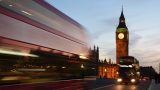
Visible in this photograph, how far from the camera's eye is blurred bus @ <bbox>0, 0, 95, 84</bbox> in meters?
5.91

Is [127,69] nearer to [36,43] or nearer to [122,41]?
[36,43]

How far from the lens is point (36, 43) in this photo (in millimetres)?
7027

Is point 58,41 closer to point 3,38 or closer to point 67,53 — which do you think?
point 67,53

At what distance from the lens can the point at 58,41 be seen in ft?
27.2

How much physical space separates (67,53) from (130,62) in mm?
24131

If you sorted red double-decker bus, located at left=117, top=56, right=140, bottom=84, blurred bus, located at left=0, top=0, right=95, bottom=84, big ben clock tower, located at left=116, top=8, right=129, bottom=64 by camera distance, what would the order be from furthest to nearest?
1. big ben clock tower, located at left=116, top=8, right=129, bottom=64
2. red double-decker bus, located at left=117, top=56, right=140, bottom=84
3. blurred bus, located at left=0, top=0, right=95, bottom=84

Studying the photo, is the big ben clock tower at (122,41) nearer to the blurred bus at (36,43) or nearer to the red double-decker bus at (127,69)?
the red double-decker bus at (127,69)

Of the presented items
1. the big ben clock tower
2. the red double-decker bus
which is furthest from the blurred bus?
the big ben clock tower

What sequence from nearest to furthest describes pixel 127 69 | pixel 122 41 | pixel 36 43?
pixel 36 43 < pixel 127 69 < pixel 122 41

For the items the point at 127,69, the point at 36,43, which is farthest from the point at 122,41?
the point at 36,43

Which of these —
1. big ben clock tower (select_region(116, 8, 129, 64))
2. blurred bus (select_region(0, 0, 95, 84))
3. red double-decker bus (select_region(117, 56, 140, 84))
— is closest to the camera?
blurred bus (select_region(0, 0, 95, 84))

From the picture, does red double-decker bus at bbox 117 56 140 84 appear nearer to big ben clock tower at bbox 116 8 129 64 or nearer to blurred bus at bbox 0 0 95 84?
blurred bus at bbox 0 0 95 84

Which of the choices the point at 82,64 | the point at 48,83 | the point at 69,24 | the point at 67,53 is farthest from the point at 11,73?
the point at 82,64

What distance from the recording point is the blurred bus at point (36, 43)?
5910mm
